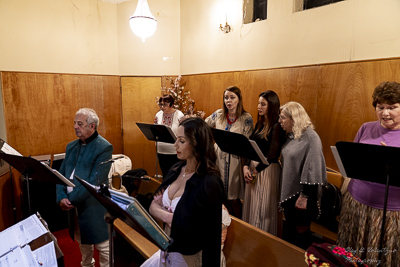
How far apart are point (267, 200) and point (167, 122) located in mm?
2035

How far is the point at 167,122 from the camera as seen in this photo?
408 centimetres

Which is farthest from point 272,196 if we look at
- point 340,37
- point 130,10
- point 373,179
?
point 130,10

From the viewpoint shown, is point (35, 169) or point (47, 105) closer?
point (35, 169)

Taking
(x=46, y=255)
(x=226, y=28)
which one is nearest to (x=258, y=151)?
(x=46, y=255)

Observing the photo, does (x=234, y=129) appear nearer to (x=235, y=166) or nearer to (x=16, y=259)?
(x=235, y=166)

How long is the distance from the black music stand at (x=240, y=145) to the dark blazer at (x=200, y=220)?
32.7 inches

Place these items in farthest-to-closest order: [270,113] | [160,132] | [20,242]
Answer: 1. [160,132]
2. [270,113]
3. [20,242]

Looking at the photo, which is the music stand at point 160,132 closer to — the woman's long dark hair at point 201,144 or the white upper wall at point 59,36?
the woman's long dark hair at point 201,144

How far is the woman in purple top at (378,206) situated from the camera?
1.72 metres

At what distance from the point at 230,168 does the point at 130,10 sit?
3.60 metres

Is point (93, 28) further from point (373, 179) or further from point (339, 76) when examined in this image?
point (373, 179)

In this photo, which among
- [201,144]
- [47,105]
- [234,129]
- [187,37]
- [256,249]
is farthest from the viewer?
[187,37]

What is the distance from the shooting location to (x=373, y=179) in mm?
1601

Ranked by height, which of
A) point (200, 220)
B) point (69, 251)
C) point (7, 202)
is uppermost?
point (200, 220)
